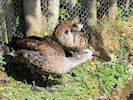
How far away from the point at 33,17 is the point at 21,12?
26 cm

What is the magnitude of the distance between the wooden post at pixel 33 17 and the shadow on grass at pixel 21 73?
67 cm

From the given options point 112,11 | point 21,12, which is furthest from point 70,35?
point 112,11

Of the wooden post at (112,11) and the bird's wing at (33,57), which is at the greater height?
the wooden post at (112,11)

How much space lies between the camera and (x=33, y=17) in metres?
8.20

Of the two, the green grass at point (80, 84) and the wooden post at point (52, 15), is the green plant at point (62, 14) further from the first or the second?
the green grass at point (80, 84)

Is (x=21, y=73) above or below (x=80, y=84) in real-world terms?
above

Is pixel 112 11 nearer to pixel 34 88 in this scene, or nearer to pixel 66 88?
pixel 66 88

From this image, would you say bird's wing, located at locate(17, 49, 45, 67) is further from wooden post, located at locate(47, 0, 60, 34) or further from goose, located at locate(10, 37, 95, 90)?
wooden post, located at locate(47, 0, 60, 34)

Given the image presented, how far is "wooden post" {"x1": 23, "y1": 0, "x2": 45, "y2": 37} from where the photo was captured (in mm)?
8086

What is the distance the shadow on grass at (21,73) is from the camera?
7473 millimetres

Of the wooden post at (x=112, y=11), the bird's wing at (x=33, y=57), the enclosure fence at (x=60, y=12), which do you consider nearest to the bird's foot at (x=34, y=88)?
the bird's wing at (x=33, y=57)

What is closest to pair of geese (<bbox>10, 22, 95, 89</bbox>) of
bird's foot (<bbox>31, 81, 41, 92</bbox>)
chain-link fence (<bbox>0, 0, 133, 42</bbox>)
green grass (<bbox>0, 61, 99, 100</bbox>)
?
bird's foot (<bbox>31, 81, 41, 92</bbox>)

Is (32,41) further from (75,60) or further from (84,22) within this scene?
(84,22)

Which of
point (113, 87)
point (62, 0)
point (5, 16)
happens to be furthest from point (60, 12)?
point (113, 87)
